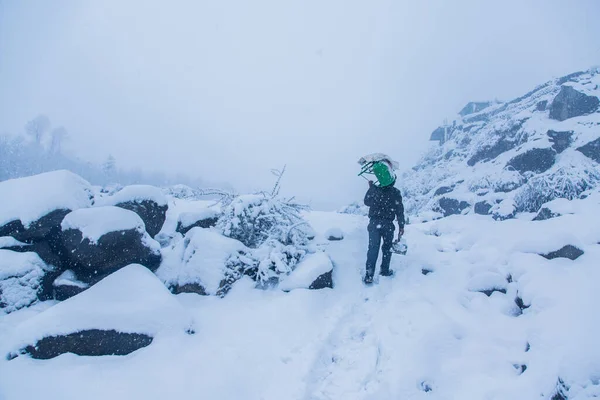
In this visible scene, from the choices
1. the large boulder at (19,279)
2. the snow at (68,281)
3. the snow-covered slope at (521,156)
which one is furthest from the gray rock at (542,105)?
the large boulder at (19,279)

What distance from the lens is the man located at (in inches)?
212

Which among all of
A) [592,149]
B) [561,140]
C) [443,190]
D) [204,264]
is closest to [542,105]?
[561,140]

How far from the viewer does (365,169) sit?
18.4 feet

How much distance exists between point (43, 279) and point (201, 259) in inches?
92.7

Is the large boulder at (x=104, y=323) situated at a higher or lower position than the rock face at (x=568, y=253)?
lower

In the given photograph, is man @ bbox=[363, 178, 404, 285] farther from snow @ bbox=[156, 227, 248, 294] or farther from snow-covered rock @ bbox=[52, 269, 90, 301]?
snow-covered rock @ bbox=[52, 269, 90, 301]

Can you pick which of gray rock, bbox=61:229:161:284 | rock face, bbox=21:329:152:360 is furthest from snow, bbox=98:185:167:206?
rock face, bbox=21:329:152:360

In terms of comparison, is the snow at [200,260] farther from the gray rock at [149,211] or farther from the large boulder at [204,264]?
the gray rock at [149,211]

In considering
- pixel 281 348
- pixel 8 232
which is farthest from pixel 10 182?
pixel 281 348

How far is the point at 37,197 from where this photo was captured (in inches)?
193

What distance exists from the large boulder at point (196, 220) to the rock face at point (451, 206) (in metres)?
20.0

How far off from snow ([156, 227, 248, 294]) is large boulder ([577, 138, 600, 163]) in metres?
27.3

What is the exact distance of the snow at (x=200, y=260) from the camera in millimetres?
4832

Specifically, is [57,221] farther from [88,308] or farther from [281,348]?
[281,348]
